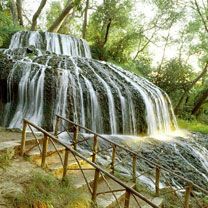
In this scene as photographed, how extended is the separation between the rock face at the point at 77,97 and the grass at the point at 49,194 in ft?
16.2

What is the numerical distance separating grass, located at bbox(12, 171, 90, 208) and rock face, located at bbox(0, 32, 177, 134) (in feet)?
16.2

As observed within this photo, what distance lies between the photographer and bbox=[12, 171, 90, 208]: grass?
4.60 m

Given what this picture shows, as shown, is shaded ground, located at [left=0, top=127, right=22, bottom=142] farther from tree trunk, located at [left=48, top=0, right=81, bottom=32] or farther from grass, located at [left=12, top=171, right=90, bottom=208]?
tree trunk, located at [left=48, top=0, right=81, bottom=32]

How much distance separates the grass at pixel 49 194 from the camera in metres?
4.60

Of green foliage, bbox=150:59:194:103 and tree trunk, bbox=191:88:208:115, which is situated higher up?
green foliage, bbox=150:59:194:103

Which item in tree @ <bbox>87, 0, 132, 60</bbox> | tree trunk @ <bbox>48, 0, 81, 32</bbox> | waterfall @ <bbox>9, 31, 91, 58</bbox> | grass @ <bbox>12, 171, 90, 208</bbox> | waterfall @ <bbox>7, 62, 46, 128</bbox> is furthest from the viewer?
tree trunk @ <bbox>48, 0, 81, 32</bbox>

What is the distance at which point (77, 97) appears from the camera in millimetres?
11367

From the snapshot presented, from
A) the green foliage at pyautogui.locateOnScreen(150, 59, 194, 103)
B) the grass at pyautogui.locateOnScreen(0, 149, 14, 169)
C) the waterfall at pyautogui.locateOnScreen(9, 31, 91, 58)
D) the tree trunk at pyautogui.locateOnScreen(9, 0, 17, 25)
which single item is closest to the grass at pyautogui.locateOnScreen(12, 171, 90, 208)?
the grass at pyautogui.locateOnScreen(0, 149, 14, 169)

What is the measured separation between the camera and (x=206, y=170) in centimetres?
1074

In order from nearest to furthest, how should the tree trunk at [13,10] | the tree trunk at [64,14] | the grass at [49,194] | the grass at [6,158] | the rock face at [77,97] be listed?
the grass at [49,194] < the grass at [6,158] < the rock face at [77,97] < the tree trunk at [64,14] < the tree trunk at [13,10]

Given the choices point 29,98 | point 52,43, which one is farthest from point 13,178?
point 52,43

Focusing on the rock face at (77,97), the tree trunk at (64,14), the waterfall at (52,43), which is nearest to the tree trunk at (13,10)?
the tree trunk at (64,14)

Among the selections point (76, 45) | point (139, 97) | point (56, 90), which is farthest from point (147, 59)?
point (56, 90)

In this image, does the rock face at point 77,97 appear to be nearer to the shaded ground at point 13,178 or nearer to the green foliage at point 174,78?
the shaded ground at point 13,178
